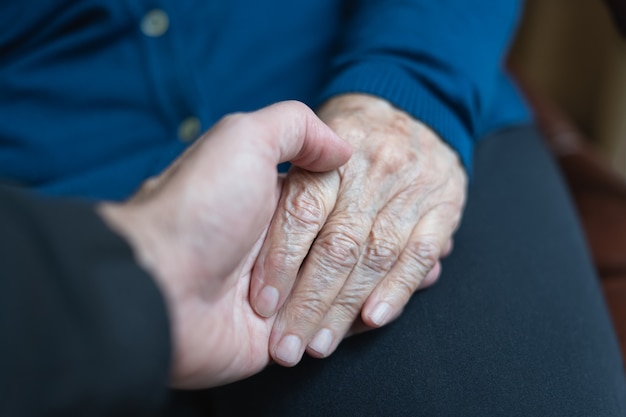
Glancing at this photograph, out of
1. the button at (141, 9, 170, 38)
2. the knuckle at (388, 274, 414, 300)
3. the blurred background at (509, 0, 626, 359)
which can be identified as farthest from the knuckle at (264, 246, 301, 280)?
the blurred background at (509, 0, 626, 359)

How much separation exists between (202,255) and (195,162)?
0.07 m

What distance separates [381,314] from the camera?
599mm

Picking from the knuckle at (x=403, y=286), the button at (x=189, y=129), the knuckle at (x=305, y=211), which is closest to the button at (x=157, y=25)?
the button at (x=189, y=129)

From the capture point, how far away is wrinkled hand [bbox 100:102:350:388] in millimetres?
456

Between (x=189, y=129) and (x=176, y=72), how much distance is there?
7 centimetres

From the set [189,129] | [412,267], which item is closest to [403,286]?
[412,267]

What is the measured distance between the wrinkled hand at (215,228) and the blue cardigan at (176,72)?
220mm

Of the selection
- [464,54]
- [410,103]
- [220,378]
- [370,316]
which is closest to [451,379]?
[370,316]

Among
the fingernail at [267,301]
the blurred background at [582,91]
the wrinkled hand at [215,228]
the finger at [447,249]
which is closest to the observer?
the wrinkled hand at [215,228]

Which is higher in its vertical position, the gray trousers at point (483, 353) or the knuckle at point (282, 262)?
the knuckle at point (282, 262)

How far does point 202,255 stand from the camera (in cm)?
47

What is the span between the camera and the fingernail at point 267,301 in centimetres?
57

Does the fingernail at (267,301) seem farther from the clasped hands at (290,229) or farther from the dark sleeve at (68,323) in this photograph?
the dark sleeve at (68,323)

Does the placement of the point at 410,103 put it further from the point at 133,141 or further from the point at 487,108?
the point at 133,141
